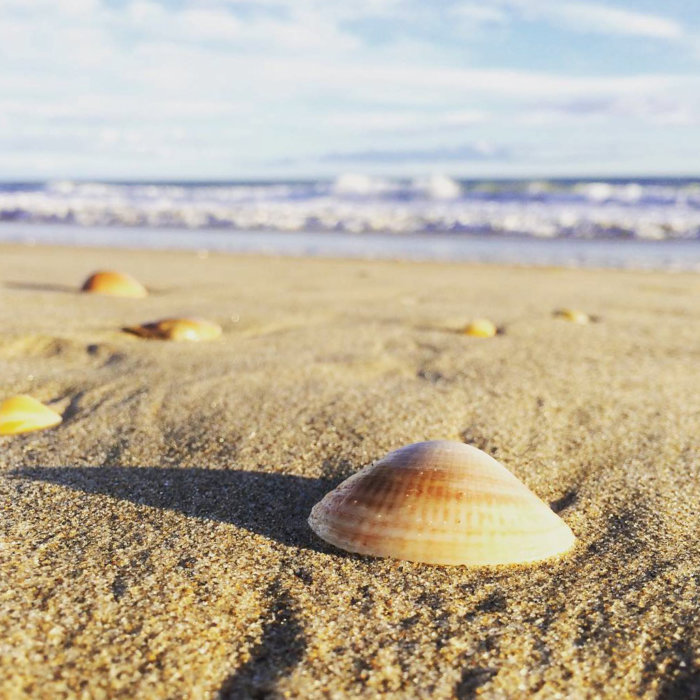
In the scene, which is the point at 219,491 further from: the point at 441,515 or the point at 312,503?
the point at 441,515

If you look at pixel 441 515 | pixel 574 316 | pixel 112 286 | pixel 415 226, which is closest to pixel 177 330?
pixel 112 286

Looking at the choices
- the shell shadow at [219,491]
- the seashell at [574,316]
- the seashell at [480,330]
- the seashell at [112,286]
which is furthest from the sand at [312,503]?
the seashell at [112,286]

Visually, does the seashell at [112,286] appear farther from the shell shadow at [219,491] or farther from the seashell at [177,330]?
the shell shadow at [219,491]

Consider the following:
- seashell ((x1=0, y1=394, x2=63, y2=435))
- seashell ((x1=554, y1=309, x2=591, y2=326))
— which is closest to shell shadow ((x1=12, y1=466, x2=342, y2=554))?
seashell ((x1=0, y1=394, x2=63, y2=435))

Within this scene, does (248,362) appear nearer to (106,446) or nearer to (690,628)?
Result: (106,446)

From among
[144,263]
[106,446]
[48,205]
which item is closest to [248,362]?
[106,446]

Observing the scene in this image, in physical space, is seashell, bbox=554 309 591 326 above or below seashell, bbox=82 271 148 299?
below

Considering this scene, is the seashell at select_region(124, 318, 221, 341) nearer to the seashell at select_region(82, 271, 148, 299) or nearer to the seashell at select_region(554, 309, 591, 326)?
the seashell at select_region(82, 271, 148, 299)
